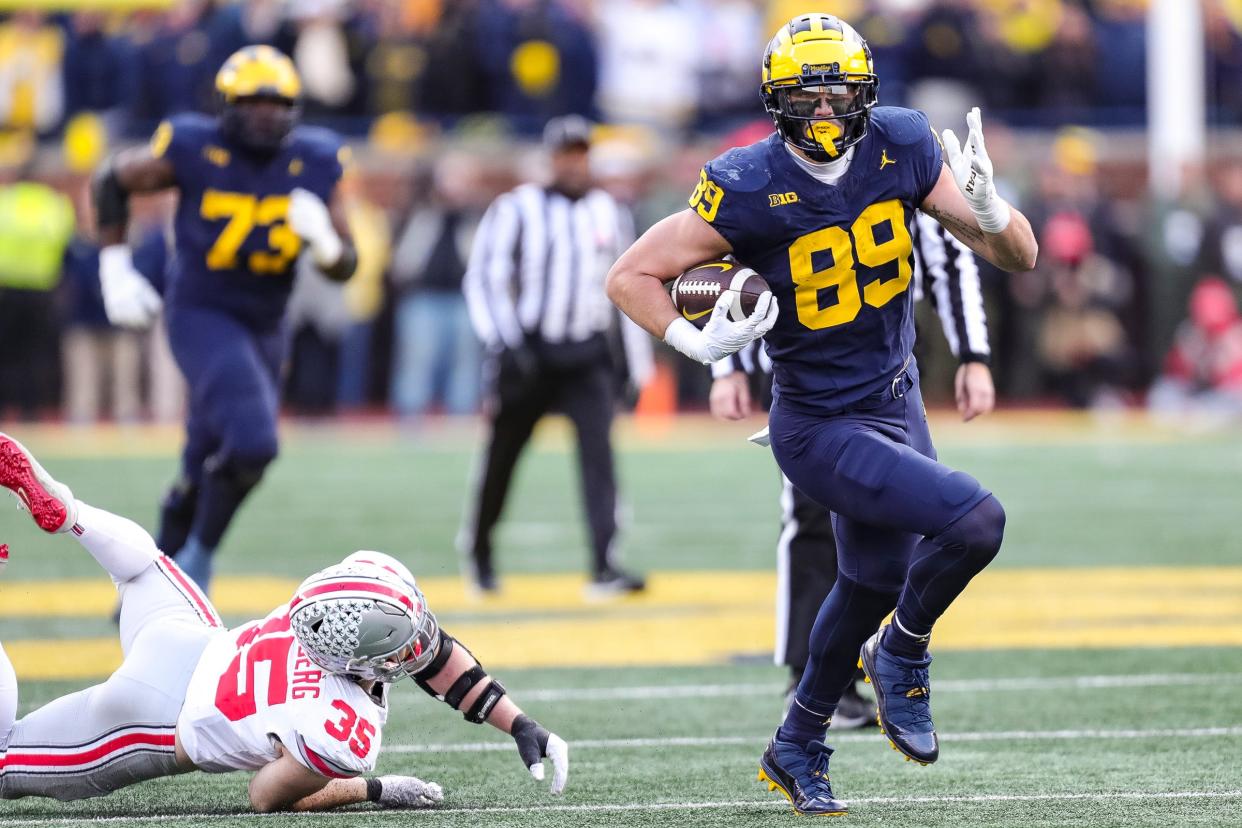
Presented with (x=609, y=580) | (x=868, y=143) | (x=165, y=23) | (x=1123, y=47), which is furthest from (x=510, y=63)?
(x=868, y=143)

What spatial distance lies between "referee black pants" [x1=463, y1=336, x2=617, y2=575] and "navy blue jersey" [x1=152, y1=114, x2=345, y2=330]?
1.55m

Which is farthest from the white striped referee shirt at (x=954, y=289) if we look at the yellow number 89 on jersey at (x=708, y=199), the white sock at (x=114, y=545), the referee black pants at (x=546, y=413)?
the referee black pants at (x=546, y=413)

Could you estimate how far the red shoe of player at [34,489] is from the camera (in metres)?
4.51

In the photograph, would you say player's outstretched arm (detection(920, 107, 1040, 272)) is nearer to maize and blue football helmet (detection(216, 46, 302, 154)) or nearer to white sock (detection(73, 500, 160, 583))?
white sock (detection(73, 500, 160, 583))

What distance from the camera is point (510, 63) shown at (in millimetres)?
17219

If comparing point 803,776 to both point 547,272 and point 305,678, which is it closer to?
point 305,678

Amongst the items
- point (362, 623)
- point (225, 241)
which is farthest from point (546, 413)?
point (362, 623)

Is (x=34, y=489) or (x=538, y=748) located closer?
(x=538, y=748)

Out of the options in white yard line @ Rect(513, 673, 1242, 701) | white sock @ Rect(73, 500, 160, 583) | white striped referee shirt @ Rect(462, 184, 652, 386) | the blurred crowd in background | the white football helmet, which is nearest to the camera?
the white football helmet

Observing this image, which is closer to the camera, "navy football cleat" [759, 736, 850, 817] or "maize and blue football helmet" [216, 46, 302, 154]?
"navy football cleat" [759, 736, 850, 817]

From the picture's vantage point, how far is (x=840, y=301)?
4.51 m

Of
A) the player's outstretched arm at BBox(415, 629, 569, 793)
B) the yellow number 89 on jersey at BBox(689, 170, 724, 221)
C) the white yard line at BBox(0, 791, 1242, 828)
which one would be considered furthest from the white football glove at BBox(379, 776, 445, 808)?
the yellow number 89 on jersey at BBox(689, 170, 724, 221)

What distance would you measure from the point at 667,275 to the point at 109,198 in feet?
10.7

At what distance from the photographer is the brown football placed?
4.41 m
